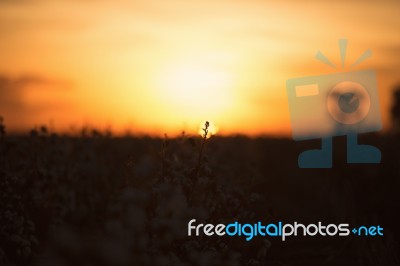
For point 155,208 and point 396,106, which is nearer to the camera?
point 155,208

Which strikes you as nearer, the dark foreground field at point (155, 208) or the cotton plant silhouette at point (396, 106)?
the dark foreground field at point (155, 208)

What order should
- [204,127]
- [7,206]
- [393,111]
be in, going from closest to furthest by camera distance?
[204,127]
[7,206]
[393,111]

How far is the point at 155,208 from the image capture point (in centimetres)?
554

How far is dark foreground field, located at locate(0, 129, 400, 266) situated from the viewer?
356cm

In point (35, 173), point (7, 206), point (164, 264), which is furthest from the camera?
point (35, 173)

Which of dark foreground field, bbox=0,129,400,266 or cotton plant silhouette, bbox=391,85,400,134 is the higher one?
cotton plant silhouette, bbox=391,85,400,134

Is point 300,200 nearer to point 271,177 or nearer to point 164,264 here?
point 271,177

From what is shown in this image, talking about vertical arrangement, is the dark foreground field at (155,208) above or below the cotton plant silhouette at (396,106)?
below

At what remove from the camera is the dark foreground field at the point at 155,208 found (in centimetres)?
356

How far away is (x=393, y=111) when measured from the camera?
2383 inches

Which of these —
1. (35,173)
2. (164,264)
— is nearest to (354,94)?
(35,173)

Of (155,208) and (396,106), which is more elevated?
(396,106)

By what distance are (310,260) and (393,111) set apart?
53.9 m

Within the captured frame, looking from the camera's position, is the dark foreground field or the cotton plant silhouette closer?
the dark foreground field
